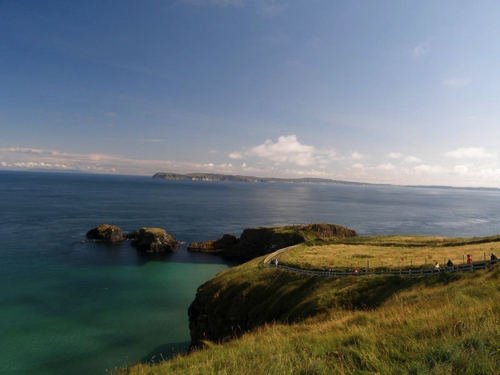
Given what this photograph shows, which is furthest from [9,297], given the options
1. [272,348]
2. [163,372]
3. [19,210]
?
[19,210]

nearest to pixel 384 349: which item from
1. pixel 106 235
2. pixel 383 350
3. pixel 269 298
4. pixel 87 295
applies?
pixel 383 350

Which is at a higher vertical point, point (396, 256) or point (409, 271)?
point (409, 271)

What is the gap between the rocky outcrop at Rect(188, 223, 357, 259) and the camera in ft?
239

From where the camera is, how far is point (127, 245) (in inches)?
3039

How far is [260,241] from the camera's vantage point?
76625 mm

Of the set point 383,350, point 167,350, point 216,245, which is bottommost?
point 167,350

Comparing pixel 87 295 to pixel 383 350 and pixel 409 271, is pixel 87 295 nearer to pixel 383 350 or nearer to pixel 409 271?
pixel 409 271

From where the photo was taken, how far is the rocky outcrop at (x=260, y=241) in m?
72.8

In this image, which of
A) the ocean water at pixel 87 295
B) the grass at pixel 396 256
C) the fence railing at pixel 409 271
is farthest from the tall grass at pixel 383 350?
the grass at pixel 396 256

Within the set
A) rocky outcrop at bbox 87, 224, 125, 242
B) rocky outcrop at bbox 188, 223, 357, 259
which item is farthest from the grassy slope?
rocky outcrop at bbox 87, 224, 125, 242

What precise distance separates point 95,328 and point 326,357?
36224 mm

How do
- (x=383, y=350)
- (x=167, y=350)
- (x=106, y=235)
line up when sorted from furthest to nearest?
(x=106, y=235) → (x=167, y=350) → (x=383, y=350)

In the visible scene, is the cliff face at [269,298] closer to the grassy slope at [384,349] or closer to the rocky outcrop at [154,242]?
the grassy slope at [384,349]

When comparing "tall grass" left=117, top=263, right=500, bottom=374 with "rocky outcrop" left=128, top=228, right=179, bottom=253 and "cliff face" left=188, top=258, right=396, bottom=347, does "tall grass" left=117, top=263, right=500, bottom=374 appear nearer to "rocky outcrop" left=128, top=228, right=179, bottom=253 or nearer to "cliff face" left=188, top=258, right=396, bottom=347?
"cliff face" left=188, top=258, right=396, bottom=347
